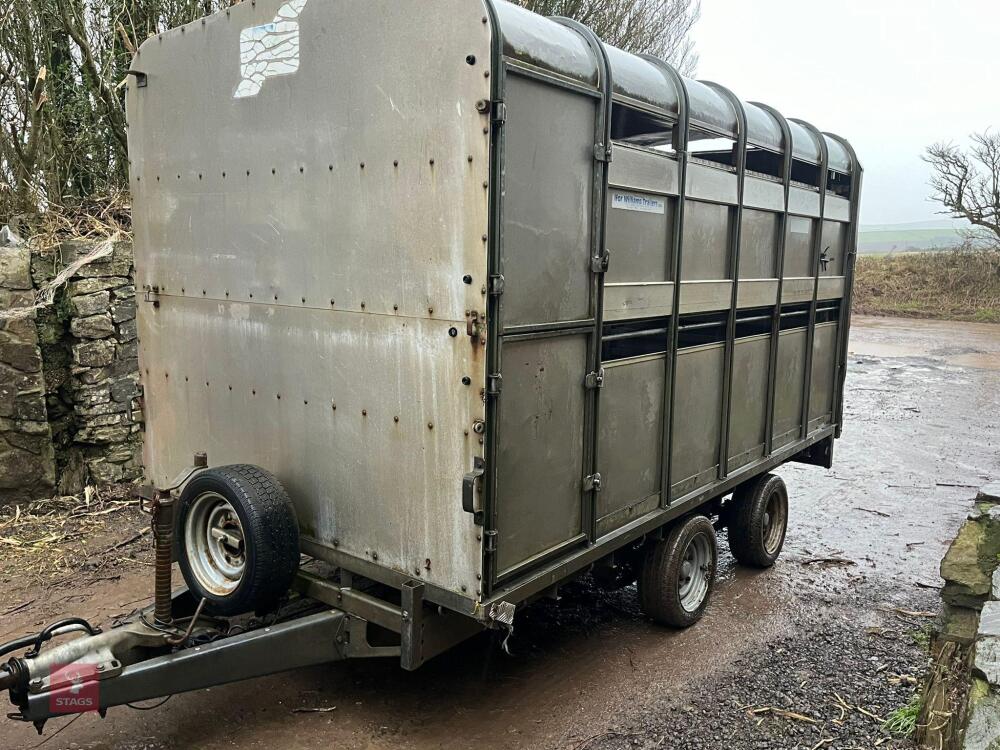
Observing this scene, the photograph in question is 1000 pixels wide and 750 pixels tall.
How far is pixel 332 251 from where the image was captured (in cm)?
367

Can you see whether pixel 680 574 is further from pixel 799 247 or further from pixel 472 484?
pixel 799 247

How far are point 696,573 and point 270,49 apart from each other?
3.84 metres

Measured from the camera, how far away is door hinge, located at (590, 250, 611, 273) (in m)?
3.79

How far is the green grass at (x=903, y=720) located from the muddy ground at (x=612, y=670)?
6 cm

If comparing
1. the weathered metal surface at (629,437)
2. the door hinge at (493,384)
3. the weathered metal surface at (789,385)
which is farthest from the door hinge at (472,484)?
the weathered metal surface at (789,385)

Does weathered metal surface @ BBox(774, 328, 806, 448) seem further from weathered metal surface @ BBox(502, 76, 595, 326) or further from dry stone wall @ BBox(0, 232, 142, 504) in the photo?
dry stone wall @ BBox(0, 232, 142, 504)

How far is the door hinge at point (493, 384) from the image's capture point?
3.25 metres

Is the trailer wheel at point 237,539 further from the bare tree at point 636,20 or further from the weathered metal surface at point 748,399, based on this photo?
the bare tree at point 636,20

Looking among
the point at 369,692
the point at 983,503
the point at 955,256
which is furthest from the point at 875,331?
the point at 369,692

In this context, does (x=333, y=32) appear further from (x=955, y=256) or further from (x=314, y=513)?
(x=955, y=256)

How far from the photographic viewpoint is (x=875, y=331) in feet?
74.8

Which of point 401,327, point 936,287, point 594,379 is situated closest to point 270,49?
point 401,327

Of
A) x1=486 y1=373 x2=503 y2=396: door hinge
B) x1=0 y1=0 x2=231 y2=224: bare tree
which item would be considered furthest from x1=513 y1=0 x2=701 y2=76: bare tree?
x1=486 y1=373 x2=503 y2=396: door hinge

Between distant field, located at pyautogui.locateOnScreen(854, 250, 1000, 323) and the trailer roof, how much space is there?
23167mm
